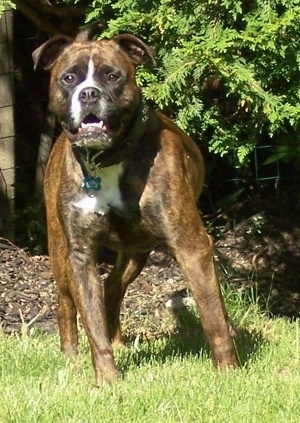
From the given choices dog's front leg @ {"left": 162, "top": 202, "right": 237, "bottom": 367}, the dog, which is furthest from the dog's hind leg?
dog's front leg @ {"left": 162, "top": 202, "right": 237, "bottom": 367}

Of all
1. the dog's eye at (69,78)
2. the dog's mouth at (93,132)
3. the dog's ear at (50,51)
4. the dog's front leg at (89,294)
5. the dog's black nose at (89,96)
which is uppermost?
the dog's ear at (50,51)

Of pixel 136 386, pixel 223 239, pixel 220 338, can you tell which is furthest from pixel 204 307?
pixel 223 239

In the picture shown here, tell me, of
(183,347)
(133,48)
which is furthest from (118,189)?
(183,347)

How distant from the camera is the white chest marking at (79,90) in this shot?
5.32 meters

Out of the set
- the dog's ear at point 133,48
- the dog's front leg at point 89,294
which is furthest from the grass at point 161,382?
the dog's ear at point 133,48

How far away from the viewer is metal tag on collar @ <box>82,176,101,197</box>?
5586 mm

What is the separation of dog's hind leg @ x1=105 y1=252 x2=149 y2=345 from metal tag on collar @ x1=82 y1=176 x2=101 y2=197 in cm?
111

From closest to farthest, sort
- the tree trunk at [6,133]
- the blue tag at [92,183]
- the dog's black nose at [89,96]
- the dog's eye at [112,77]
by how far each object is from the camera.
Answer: the dog's black nose at [89,96], the dog's eye at [112,77], the blue tag at [92,183], the tree trunk at [6,133]

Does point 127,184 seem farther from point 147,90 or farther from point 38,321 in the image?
point 38,321

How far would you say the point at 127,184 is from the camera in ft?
18.3

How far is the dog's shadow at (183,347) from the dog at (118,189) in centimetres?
34

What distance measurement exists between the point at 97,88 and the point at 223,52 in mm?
966

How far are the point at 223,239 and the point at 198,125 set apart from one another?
1841mm

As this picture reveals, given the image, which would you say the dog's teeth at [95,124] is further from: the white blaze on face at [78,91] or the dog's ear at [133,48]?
the dog's ear at [133,48]
